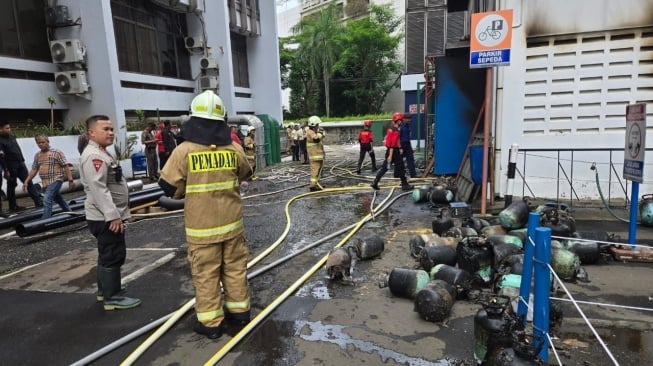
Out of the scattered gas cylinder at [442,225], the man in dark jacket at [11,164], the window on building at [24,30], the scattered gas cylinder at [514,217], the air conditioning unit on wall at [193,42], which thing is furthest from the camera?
the air conditioning unit on wall at [193,42]

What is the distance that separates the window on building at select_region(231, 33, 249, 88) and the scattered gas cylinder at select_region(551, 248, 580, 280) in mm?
21304

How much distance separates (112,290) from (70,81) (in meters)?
10.9

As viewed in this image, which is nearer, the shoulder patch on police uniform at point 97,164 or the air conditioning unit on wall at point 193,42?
the shoulder patch on police uniform at point 97,164

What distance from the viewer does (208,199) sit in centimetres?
315

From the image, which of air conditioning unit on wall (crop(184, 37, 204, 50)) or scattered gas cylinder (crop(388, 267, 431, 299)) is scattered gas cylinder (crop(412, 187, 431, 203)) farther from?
air conditioning unit on wall (crop(184, 37, 204, 50))

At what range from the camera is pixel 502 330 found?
2.37m

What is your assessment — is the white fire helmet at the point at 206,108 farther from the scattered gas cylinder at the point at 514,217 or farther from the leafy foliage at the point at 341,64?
the leafy foliage at the point at 341,64

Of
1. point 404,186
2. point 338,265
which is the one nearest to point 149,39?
point 404,186

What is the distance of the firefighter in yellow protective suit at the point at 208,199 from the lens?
123 inches

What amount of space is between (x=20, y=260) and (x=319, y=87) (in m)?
33.2

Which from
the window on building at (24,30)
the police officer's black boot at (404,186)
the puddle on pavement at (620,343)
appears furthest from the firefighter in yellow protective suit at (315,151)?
the window on building at (24,30)

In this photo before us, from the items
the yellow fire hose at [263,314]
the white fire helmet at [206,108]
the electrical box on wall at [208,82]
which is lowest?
the yellow fire hose at [263,314]

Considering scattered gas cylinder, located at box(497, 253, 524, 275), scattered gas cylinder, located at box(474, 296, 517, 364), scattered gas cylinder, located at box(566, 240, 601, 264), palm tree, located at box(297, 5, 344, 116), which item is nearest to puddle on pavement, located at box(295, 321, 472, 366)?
scattered gas cylinder, located at box(474, 296, 517, 364)

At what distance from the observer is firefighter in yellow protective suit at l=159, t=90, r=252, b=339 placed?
3131mm
